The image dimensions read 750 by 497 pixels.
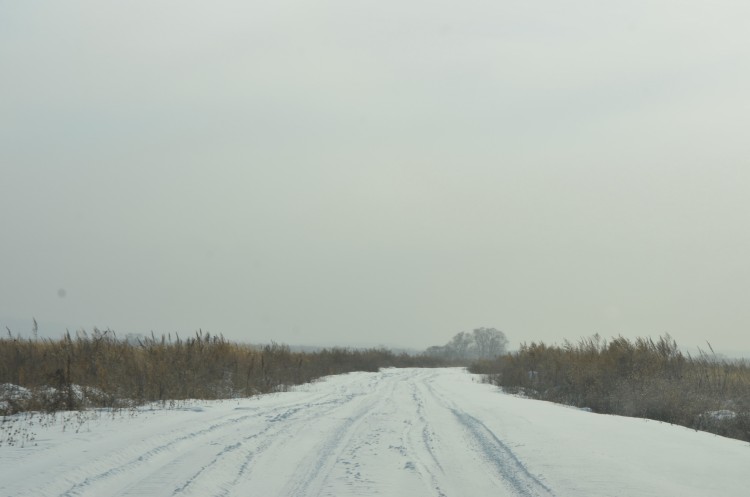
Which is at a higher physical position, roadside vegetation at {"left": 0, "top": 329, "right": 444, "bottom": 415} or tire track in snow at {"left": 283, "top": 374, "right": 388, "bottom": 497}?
roadside vegetation at {"left": 0, "top": 329, "right": 444, "bottom": 415}

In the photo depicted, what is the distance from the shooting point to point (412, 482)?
6.36m

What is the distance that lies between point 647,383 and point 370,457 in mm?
10702

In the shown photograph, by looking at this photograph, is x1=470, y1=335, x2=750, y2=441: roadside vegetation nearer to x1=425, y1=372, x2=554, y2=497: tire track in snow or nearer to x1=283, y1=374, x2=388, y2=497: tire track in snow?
x1=425, y1=372, x2=554, y2=497: tire track in snow

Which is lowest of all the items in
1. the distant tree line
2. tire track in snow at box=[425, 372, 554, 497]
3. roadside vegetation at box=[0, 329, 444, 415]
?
tire track in snow at box=[425, 372, 554, 497]

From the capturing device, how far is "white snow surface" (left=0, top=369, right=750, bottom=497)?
607cm

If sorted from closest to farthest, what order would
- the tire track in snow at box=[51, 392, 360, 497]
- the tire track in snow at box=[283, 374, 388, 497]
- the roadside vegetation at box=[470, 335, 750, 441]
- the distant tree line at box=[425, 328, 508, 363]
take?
the tire track in snow at box=[51, 392, 360, 497]
the tire track in snow at box=[283, 374, 388, 497]
the roadside vegetation at box=[470, 335, 750, 441]
the distant tree line at box=[425, 328, 508, 363]

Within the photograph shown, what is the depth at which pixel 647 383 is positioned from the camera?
15.8 meters

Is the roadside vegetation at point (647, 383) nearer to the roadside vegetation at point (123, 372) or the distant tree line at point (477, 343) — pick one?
the roadside vegetation at point (123, 372)

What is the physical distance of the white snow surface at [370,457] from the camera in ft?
19.9

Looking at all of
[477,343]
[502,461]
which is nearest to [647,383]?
[502,461]

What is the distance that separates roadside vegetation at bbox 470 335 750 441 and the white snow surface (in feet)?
6.08

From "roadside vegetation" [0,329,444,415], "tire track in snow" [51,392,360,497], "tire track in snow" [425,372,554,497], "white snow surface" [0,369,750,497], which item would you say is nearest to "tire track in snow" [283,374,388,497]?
"white snow surface" [0,369,750,497]

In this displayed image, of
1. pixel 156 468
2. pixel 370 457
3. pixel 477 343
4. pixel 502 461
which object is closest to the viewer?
pixel 156 468

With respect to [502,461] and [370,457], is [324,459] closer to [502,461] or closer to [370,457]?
[370,457]
